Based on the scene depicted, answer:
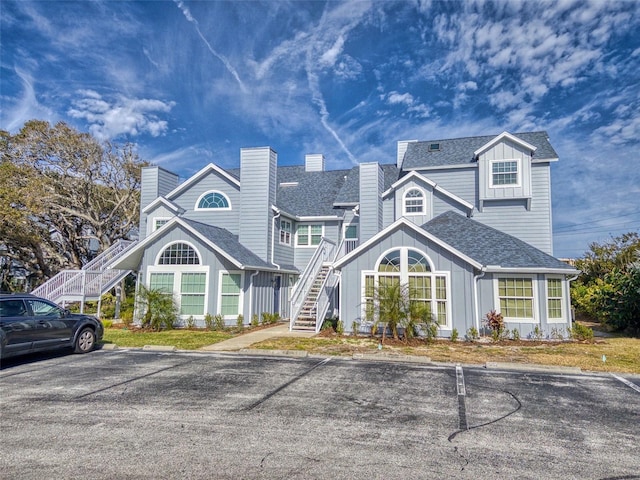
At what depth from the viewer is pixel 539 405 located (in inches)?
259

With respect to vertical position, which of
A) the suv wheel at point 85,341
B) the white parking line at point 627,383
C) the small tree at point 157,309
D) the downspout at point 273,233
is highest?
the downspout at point 273,233

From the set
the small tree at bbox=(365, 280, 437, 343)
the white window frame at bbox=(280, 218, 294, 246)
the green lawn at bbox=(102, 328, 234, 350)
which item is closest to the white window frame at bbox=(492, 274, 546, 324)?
the small tree at bbox=(365, 280, 437, 343)

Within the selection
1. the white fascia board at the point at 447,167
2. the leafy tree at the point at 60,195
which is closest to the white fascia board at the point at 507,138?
the white fascia board at the point at 447,167

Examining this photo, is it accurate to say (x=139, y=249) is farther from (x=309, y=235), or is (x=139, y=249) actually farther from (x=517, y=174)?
(x=517, y=174)

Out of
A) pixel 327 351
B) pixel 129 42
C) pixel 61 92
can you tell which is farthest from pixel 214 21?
pixel 327 351

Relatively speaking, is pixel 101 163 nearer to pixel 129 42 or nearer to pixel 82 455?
pixel 129 42

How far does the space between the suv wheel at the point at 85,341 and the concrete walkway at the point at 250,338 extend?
9.88 feet

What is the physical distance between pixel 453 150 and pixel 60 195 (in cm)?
2373

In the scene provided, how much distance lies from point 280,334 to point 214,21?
12.6 metres

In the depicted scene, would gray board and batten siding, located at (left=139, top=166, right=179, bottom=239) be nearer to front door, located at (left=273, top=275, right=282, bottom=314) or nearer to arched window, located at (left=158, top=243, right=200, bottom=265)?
arched window, located at (left=158, top=243, right=200, bottom=265)

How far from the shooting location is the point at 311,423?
18.1 ft

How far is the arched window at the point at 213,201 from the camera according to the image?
20594mm

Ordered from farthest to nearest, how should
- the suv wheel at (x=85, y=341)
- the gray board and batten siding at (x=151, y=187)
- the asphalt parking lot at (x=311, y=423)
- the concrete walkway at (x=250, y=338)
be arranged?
the gray board and batten siding at (x=151, y=187), the concrete walkway at (x=250, y=338), the suv wheel at (x=85, y=341), the asphalt parking lot at (x=311, y=423)

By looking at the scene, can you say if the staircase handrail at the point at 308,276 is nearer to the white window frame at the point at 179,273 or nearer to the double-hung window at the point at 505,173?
the white window frame at the point at 179,273
